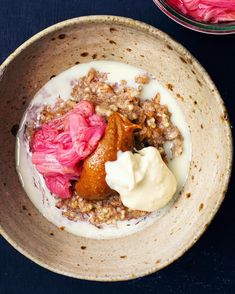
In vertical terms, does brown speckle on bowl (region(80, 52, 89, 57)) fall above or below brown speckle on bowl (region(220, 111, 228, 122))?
above

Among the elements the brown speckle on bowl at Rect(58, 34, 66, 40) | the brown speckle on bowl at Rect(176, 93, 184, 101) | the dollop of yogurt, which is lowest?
the dollop of yogurt

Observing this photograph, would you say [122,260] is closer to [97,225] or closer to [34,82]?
[97,225]

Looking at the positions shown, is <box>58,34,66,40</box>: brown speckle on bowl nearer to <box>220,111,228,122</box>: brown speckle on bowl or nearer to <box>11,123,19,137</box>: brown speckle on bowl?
<box>11,123,19,137</box>: brown speckle on bowl

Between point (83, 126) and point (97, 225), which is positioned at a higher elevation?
point (83, 126)

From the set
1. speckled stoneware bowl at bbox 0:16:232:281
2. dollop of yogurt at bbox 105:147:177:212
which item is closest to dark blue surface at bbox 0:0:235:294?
speckled stoneware bowl at bbox 0:16:232:281

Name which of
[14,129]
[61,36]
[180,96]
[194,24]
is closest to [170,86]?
[180,96]

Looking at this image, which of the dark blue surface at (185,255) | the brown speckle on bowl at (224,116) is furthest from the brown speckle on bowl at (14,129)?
the brown speckle on bowl at (224,116)

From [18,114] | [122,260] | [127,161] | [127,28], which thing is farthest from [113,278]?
[127,28]

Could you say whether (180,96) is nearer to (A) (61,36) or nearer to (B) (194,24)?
(B) (194,24)
